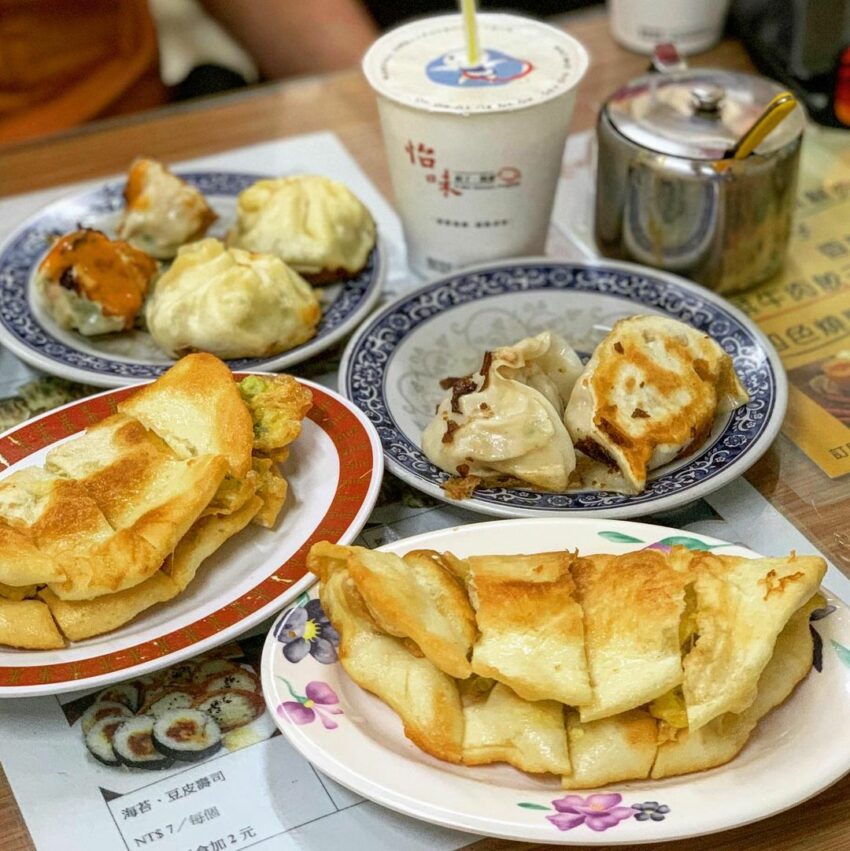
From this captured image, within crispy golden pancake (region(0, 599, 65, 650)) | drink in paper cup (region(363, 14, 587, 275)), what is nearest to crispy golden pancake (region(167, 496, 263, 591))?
crispy golden pancake (region(0, 599, 65, 650))

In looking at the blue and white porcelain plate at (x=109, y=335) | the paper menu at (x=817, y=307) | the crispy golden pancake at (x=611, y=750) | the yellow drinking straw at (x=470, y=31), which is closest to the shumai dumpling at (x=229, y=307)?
the blue and white porcelain plate at (x=109, y=335)

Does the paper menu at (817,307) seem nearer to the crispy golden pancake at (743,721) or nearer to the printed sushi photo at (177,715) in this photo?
the crispy golden pancake at (743,721)

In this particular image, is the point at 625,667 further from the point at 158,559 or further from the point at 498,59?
the point at 498,59

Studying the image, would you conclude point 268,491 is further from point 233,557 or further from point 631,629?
point 631,629

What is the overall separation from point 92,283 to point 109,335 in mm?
76

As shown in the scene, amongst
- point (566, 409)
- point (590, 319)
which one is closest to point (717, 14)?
point (590, 319)

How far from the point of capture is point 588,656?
2.91 feet

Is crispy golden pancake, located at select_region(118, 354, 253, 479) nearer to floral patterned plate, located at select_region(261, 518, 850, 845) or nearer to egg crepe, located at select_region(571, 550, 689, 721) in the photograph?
floral patterned plate, located at select_region(261, 518, 850, 845)

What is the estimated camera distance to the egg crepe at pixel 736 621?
857 millimetres

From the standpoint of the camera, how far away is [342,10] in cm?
244

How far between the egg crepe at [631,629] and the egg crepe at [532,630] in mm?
12

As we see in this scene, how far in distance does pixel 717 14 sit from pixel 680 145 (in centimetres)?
79

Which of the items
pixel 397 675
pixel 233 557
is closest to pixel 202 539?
pixel 233 557

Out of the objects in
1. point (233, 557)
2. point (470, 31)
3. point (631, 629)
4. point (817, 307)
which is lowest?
point (817, 307)
